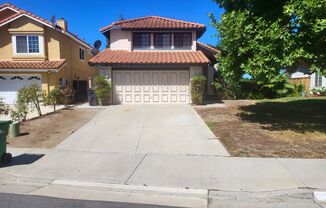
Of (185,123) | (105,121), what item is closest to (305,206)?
(185,123)

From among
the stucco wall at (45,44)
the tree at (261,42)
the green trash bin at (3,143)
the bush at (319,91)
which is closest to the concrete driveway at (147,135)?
the green trash bin at (3,143)

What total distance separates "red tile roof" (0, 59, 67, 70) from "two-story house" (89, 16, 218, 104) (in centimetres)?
333

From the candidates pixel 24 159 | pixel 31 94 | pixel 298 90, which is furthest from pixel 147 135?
pixel 298 90

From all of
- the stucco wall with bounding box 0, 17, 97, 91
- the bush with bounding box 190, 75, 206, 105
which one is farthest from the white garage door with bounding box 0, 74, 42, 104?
the bush with bounding box 190, 75, 206, 105

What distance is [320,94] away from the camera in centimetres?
2453

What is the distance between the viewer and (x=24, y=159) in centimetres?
798

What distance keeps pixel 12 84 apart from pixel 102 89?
24.5 ft

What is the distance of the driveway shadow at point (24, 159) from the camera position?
7.60m

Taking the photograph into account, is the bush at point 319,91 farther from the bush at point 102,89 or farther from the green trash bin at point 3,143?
the green trash bin at point 3,143

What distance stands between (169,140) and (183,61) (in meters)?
9.71

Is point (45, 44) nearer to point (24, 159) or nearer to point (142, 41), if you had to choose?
point (142, 41)

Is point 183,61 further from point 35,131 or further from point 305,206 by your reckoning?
point 305,206

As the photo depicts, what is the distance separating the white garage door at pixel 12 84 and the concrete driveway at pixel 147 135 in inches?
361

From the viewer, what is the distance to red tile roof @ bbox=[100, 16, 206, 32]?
2066 centimetres
